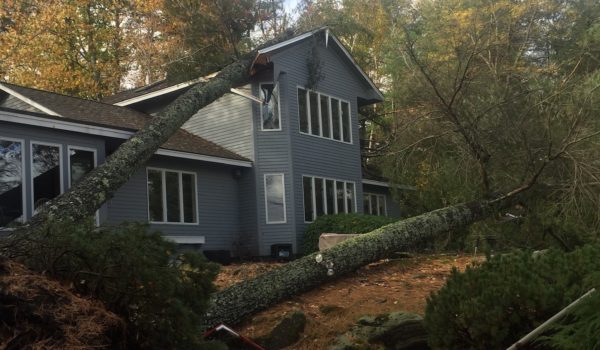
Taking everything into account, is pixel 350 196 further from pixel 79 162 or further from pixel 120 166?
pixel 120 166

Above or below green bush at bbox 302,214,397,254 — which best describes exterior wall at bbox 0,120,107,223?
above

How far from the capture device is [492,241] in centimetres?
1198

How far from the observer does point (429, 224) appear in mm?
8641

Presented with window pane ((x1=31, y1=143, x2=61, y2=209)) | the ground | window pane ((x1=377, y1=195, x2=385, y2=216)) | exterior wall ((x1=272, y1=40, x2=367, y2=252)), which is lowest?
the ground

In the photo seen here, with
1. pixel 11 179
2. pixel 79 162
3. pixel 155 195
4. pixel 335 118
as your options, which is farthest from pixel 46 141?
pixel 335 118

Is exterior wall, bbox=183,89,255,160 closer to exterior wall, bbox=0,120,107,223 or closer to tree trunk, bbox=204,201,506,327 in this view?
exterior wall, bbox=0,120,107,223

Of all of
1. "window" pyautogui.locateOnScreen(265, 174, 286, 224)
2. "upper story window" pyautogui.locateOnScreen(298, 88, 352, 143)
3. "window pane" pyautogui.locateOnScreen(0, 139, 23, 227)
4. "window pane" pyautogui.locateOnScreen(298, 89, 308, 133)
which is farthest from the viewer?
"upper story window" pyautogui.locateOnScreen(298, 88, 352, 143)

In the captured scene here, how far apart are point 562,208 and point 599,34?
51.2ft

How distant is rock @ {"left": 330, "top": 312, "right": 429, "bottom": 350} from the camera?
592 cm

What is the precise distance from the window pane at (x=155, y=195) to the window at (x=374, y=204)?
950 cm

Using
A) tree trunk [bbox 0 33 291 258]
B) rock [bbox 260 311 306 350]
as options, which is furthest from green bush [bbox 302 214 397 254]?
rock [bbox 260 311 306 350]

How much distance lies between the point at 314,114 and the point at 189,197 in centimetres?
486

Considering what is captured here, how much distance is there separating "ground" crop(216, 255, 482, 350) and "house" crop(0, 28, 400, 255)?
18.3 ft

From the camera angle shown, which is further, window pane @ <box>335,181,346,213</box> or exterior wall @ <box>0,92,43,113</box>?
window pane @ <box>335,181,346,213</box>
